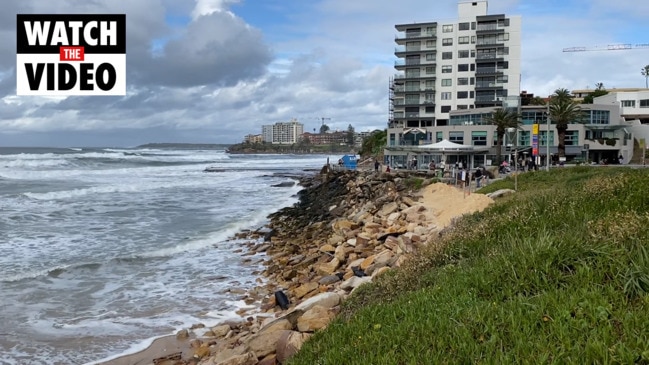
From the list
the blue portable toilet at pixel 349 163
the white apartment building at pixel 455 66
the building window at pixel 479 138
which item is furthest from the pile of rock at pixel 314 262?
the white apartment building at pixel 455 66

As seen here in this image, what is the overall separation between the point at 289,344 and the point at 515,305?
12.0 ft

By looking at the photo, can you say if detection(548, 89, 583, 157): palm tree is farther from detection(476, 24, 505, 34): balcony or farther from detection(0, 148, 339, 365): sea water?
detection(476, 24, 505, 34): balcony

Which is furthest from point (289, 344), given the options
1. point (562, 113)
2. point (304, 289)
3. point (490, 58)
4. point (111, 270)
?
point (490, 58)

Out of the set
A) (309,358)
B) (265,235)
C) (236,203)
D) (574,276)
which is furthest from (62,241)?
(574,276)

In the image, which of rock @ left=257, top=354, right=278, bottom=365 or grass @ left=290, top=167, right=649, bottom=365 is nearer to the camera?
grass @ left=290, top=167, right=649, bottom=365

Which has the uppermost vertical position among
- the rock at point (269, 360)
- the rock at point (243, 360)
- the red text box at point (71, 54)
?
the red text box at point (71, 54)

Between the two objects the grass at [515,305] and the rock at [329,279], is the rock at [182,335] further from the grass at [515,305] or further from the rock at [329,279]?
the grass at [515,305]

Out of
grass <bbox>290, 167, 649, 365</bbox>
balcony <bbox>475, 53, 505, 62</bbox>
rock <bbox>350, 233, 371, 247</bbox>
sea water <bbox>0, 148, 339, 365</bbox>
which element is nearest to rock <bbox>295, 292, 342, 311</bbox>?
grass <bbox>290, 167, 649, 365</bbox>

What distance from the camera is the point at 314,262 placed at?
18859mm

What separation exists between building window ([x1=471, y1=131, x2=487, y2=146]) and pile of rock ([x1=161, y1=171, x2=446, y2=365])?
74.1 ft

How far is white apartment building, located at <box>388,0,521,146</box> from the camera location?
7525 centimetres

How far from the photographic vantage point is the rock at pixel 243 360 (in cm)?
858

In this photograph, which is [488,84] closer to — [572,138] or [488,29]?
[488,29]

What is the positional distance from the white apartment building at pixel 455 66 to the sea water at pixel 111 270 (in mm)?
42120
